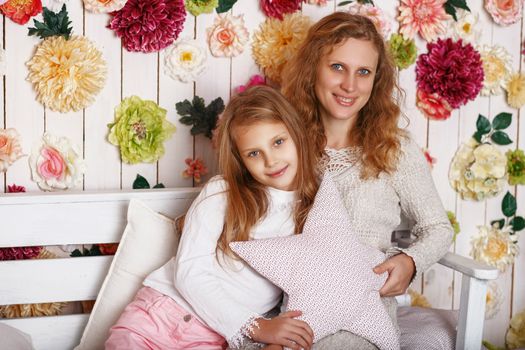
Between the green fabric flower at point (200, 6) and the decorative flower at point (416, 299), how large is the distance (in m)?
1.09

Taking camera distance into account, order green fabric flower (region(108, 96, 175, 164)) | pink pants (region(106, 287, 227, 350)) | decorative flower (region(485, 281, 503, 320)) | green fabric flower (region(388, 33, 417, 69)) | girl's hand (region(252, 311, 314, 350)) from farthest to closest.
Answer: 1. decorative flower (region(485, 281, 503, 320))
2. green fabric flower (region(388, 33, 417, 69))
3. green fabric flower (region(108, 96, 175, 164))
4. pink pants (region(106, 287, 227, 350))
5. girl's hand (region(252, 311, 314, 350))

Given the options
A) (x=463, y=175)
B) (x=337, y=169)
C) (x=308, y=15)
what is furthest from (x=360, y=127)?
(x=463, y=175)

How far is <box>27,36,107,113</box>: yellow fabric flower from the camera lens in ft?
5.72

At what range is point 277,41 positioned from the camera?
194cm

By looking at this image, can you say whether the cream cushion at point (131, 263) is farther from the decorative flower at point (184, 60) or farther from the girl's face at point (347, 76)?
the girl's face at point (347, 76)

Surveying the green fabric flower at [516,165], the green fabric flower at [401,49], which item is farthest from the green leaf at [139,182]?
the green fabric flower at [516,165]

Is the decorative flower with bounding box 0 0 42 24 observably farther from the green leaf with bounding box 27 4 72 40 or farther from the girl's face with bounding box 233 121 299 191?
the girl's face with bounding box 233 121 299 191

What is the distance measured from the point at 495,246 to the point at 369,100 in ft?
2.51

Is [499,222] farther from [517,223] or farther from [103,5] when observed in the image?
[103,5]

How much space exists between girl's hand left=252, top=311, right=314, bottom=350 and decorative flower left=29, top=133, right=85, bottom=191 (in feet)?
2.35

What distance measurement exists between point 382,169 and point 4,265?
3.28ft

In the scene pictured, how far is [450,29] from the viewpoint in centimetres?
210

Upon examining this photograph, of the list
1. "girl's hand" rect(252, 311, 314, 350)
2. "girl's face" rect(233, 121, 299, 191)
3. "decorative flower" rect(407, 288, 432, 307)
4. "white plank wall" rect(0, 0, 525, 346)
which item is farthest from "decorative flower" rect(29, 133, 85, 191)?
"decorative flower" rect(407, 288, 432, 307)

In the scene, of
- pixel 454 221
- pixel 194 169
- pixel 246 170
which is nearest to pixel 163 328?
pixel 246 170
